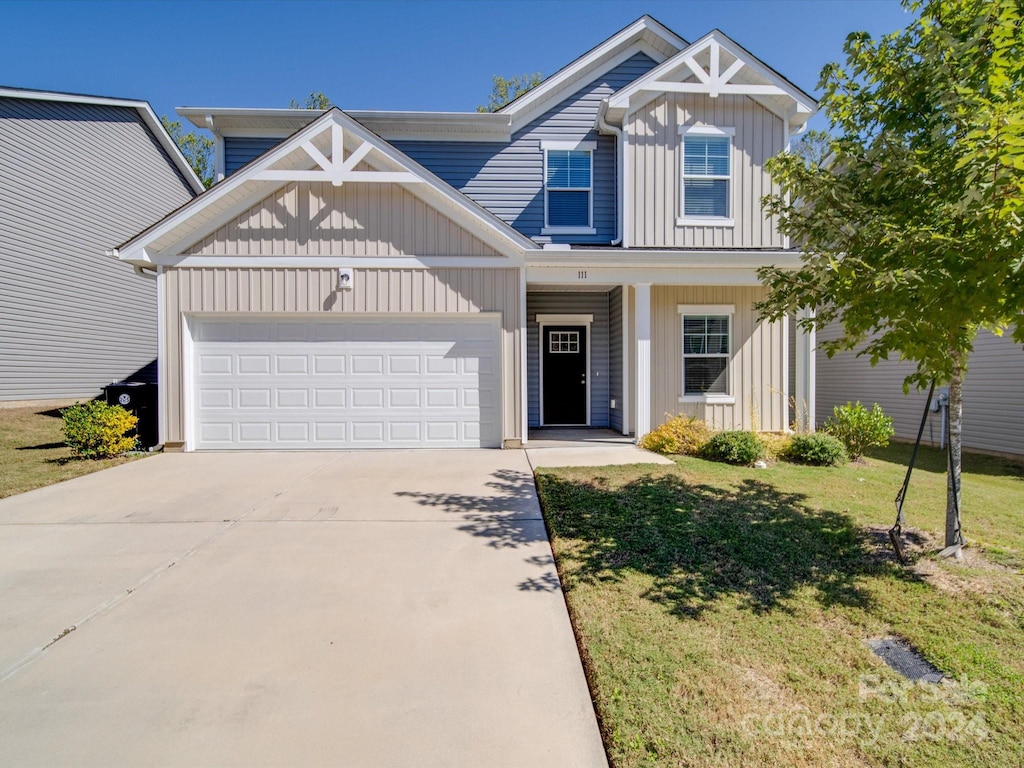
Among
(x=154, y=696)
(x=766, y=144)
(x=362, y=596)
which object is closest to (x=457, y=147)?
(x=766, y=144)

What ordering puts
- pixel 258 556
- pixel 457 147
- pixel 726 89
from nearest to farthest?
1. pixel 258 556
2. pixel 726 89
3. pixel 457 147

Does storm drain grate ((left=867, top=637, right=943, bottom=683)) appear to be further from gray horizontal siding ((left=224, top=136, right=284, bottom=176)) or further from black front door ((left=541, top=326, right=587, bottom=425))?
gray horizontal siding ((left=224, top=136, right=284, bottom=176))

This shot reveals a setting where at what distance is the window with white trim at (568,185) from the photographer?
36.7ft

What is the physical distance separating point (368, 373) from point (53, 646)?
633 cm

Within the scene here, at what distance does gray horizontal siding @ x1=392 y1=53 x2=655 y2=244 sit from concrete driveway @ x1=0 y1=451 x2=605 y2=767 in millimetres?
7644

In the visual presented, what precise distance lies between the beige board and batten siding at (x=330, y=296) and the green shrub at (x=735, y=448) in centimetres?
318

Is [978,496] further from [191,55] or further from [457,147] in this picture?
[191,55]

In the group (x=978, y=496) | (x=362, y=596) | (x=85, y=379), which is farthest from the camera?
(x=85, y=379)

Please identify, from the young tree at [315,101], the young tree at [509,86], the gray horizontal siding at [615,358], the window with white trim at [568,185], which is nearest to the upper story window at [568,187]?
the window with white trim at [568,185]

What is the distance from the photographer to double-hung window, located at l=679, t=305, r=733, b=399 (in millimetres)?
10320

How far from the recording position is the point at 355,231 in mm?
8891

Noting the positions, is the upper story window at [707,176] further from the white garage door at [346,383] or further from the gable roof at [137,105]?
the gable roof at [137,105]

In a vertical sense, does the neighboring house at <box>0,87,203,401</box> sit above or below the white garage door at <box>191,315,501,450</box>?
above

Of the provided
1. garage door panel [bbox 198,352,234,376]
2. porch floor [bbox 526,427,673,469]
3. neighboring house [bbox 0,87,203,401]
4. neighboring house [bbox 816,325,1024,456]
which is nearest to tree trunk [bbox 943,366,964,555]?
porch floor [bbox 526,427,673,469]
